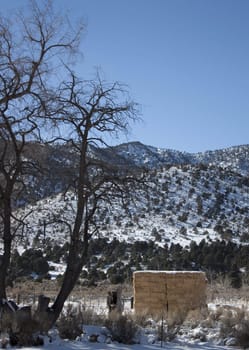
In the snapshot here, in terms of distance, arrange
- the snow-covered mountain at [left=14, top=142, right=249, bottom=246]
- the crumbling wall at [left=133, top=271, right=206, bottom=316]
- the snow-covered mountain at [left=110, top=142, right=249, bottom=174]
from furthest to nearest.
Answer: the snow-covered mountain at [left=110, top=142, right=249, bottom=174]
the snow-covered mountain at [left=14, top=142, right=249, bottom=246]
the crumbling wall at [left=133, top=271, right=206, bottom=316]

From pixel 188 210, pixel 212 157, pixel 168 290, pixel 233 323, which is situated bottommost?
pixel 233 323

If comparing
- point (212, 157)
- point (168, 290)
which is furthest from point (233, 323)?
point (212, 157)

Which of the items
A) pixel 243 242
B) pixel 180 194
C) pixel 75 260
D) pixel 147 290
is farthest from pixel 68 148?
pixel 180 194

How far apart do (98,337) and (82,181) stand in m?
4.58

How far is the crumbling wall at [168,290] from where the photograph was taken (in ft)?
72.1

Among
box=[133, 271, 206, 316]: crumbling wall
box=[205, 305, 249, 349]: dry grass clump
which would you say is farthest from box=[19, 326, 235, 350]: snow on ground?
box=[133, 271, 206, 316]: crumbling wall

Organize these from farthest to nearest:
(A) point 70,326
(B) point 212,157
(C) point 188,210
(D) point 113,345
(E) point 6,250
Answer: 1. (B) point 212,157
2. (C) point 188,210
3. (E) point 6,250
4. (A) point 70,326
5. (D) point 113,345

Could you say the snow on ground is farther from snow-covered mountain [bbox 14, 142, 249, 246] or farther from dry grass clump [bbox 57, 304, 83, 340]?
snow-covered mountain [bbox 14, 142, 249, 246]

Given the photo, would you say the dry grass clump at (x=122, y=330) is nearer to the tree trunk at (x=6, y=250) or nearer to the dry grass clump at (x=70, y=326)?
the dry grass clump at (x=70, y=326)

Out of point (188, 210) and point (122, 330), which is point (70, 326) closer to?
point (122, 330)

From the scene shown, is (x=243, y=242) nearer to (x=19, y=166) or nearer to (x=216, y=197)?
(x=216, y=197)

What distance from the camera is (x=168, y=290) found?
22125 millimetres

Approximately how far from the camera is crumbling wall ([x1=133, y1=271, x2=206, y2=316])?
2197 cm

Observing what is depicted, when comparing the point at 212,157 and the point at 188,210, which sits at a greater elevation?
the point at 212,157
